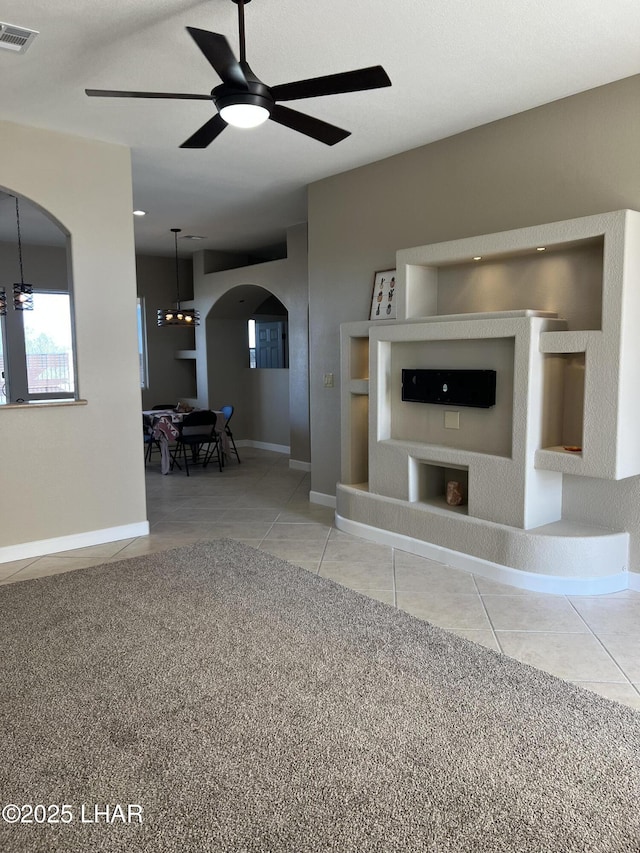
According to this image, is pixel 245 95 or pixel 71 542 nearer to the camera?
pixel 245 95

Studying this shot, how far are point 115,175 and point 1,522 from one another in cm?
266

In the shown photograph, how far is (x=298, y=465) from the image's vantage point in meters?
7.75

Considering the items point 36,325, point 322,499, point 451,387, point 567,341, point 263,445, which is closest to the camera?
point 567,341

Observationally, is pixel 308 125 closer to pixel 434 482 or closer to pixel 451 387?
pixel 451 387

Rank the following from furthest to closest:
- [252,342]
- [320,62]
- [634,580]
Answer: [252,342]
[634,580]
[320,62]

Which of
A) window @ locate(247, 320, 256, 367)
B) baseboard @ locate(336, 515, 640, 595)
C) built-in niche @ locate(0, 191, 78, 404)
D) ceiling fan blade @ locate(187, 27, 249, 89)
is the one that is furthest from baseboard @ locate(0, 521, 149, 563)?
window @ locate(247, 320, 256, 367)

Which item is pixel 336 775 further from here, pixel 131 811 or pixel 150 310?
pixel 150 310

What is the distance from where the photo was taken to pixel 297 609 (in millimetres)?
3338

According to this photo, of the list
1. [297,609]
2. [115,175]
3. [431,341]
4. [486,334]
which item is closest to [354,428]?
[431,341]

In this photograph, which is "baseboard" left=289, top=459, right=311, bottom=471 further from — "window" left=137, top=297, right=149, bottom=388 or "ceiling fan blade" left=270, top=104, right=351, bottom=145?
"ceiling fan blade" left=270, top=104, right=351, bottom=145

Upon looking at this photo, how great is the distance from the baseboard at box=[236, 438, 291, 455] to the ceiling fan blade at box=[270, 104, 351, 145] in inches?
246

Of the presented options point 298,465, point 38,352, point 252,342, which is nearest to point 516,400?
point 298,465

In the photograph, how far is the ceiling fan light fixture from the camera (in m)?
2.49

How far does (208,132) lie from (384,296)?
235 cm
